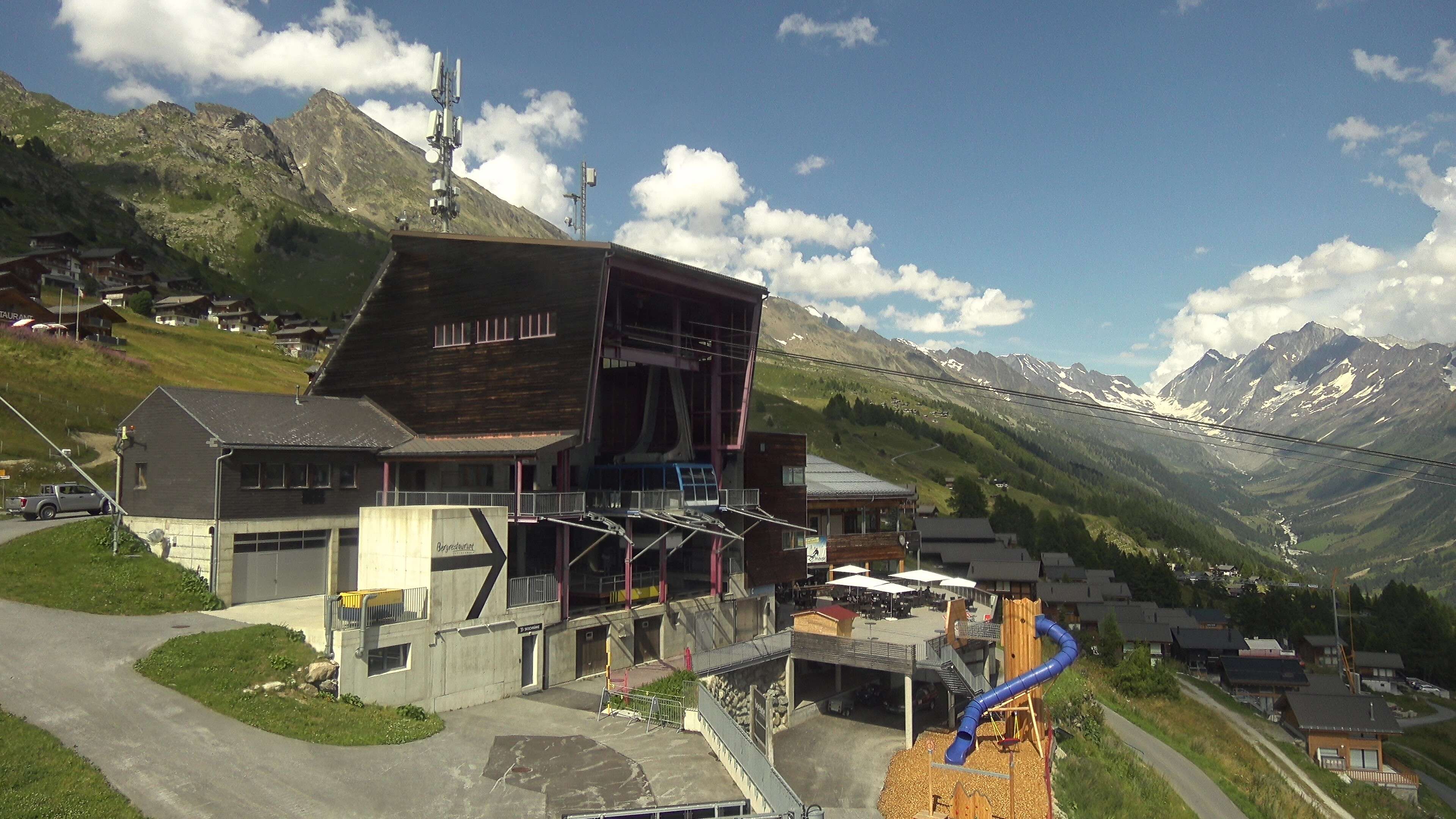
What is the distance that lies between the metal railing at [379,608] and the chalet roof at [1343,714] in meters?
72.9

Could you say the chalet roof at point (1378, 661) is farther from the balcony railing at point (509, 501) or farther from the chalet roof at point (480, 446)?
the chalet roof at point (480, 446)

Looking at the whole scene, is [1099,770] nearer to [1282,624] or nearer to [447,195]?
[447,195]

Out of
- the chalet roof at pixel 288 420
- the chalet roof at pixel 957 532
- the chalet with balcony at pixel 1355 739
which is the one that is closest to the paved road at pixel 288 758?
the chalet roof at pixel 288 420

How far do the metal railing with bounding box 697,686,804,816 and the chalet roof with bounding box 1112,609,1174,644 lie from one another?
8790 centimetres

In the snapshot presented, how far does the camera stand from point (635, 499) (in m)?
38.7

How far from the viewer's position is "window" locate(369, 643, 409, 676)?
2606 centimetres

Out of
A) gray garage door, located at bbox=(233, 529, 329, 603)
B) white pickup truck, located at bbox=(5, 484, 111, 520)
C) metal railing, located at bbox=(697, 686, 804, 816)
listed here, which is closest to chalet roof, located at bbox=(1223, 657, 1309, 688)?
metal railing, located at bbox=(697, 686, 804, 816)

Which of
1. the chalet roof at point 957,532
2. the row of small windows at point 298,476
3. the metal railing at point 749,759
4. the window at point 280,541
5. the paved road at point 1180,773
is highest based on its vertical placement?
the row of small windows at point 298,476

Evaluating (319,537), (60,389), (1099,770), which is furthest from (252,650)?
(60,389)

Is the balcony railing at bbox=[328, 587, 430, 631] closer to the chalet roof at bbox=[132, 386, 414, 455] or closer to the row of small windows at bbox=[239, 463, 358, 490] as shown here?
the row of small windows at bbox=[239, 463, 358, 490]

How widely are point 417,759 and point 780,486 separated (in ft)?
96.7

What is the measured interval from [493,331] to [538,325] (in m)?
2.79

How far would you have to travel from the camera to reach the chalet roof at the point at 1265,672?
89.2 meters

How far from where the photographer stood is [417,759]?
22438mm
